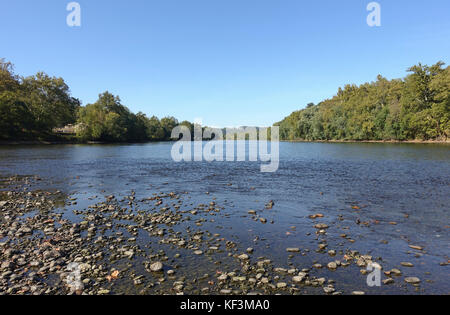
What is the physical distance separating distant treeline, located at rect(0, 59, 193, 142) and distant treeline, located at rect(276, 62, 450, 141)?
12571cm

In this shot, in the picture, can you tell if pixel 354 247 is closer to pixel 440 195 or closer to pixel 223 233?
pixel 223 233

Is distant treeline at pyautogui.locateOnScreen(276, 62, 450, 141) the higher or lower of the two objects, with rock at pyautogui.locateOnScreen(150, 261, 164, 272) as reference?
higher

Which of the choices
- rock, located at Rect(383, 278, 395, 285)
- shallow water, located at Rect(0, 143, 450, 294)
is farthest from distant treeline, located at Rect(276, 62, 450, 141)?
rock, located at Rect(383, 278, 395, 285)

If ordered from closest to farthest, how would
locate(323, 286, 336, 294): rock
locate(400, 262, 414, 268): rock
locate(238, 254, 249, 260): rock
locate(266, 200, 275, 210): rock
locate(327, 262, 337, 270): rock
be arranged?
locate(323, 286, 336, 294): rock
locate(327, 262, 337, 270): rock
locate(400, 262, 414, 268): rock
locate(238, 254, 249, 260): rock
locate(266, 200, 275, 210): rock

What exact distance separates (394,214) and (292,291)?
1083cm

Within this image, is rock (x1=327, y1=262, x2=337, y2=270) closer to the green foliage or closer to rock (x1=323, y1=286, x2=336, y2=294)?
rock (x1=323, y1=286, x2=336, y2=294)

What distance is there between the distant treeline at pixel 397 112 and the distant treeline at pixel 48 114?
4949 inches

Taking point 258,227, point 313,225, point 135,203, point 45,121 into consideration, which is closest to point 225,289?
point 258,227

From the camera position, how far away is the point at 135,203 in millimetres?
17109

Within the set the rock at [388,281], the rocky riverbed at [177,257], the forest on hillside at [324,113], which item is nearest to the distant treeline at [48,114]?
the forest on hillside at [324,113]

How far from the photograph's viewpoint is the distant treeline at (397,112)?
322ft

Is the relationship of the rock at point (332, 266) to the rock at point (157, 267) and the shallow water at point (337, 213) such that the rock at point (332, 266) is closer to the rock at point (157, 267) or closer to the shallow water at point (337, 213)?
the shallow water at point (337, 213)

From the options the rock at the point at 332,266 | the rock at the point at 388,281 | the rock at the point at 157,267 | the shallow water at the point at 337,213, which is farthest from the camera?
the shallow water at the point at 337,213

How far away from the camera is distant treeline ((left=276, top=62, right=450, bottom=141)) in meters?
98.3
